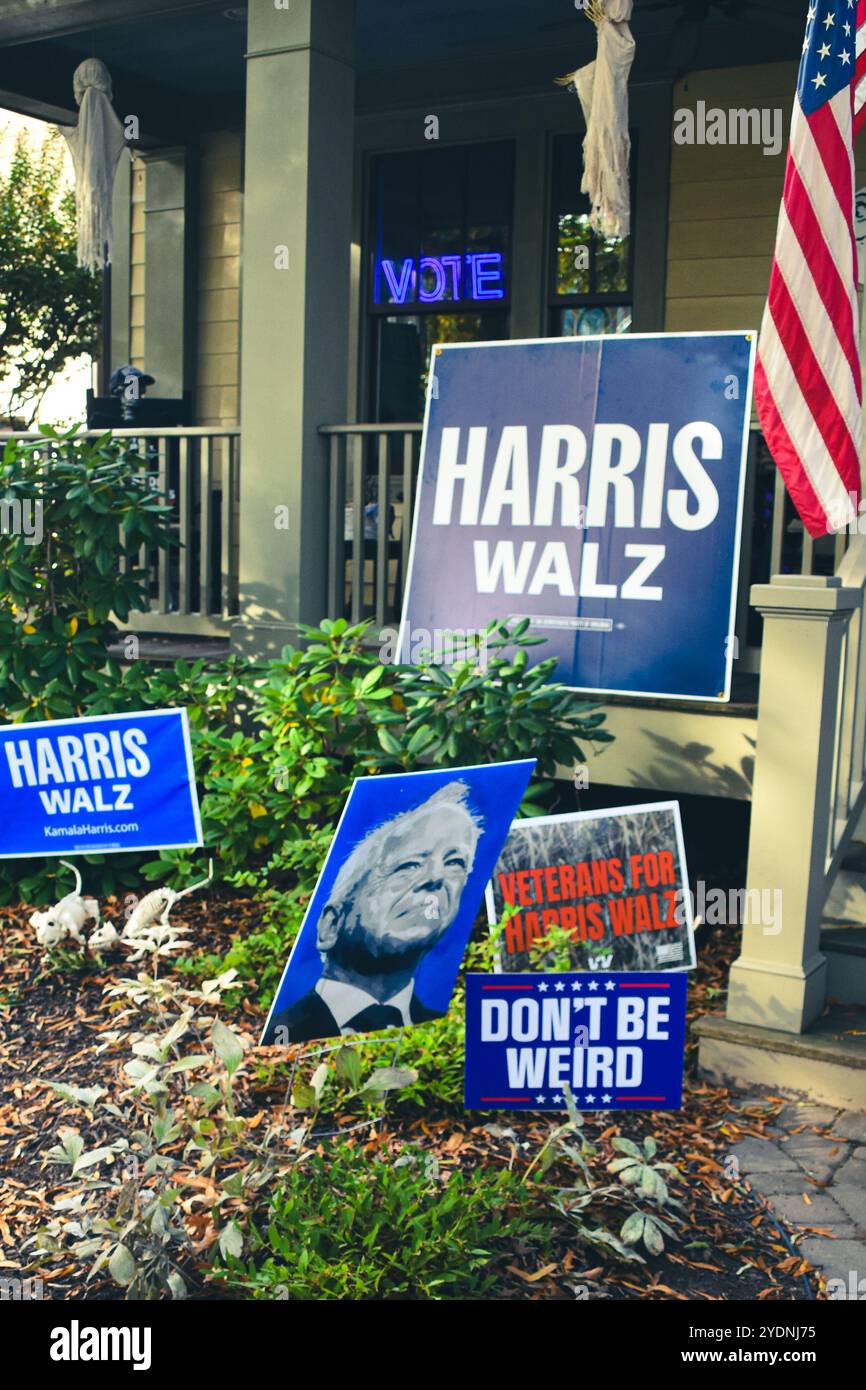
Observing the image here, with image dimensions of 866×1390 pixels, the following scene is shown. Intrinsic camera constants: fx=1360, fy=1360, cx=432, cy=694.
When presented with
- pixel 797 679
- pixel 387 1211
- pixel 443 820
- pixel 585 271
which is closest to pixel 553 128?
pixel 585 271

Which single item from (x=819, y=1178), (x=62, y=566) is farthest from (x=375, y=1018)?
(x=62, y=566)

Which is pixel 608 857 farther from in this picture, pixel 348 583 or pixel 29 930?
pixel 348 583

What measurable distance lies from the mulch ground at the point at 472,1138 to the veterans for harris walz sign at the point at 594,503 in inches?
50.1

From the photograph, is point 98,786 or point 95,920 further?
point 95,920

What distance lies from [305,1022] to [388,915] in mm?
329

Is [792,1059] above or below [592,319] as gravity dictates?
below

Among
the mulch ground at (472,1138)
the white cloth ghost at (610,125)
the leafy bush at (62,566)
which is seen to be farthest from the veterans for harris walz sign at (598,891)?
the white cloth ghost at (610,125)

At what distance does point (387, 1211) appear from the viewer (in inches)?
117

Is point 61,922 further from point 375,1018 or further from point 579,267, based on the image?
point 579,267

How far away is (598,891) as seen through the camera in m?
4.35

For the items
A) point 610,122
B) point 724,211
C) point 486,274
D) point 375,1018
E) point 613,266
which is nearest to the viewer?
point 375,1018

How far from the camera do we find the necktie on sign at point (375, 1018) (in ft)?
11.2

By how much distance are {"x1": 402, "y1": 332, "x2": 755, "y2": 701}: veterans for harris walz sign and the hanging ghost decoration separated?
3.11 meters

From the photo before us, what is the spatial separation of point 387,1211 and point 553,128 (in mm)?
6944
